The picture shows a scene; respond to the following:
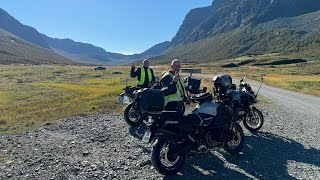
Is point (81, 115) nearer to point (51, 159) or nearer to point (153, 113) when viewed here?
point (51, 159)

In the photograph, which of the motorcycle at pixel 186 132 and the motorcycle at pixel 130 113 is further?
the motorcycle at pixel 130 113

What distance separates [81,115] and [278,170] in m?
12.3

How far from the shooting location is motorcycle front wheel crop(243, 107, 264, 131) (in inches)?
627

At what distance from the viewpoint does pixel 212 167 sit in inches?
431

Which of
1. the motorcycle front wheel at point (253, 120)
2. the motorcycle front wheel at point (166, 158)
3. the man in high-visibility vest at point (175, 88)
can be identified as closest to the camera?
the motorcycle front wheel at point (166, 158)

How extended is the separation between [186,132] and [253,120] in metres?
6.80

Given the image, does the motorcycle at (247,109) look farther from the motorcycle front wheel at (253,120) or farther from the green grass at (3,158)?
the green grass at (3,158)

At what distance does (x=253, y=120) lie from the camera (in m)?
16.1

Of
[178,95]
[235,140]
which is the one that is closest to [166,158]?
[178,95]

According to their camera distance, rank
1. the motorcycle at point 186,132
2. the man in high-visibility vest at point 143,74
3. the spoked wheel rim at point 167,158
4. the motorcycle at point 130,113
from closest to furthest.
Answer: the motorcycle at point 186,132 → the spoked wheel rim at point 167,158 → the motorcycle at point 130,113 → the man in high-visibility vest at point 143,74

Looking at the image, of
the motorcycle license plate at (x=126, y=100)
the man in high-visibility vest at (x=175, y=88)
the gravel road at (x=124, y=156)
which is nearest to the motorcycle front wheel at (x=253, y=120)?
the gravel road at (x=124, y=156)

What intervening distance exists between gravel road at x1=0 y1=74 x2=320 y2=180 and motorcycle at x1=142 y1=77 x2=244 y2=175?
0.53 metres

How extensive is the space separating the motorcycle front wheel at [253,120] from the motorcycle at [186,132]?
4.44 m

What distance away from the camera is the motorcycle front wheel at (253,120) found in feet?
52.2
